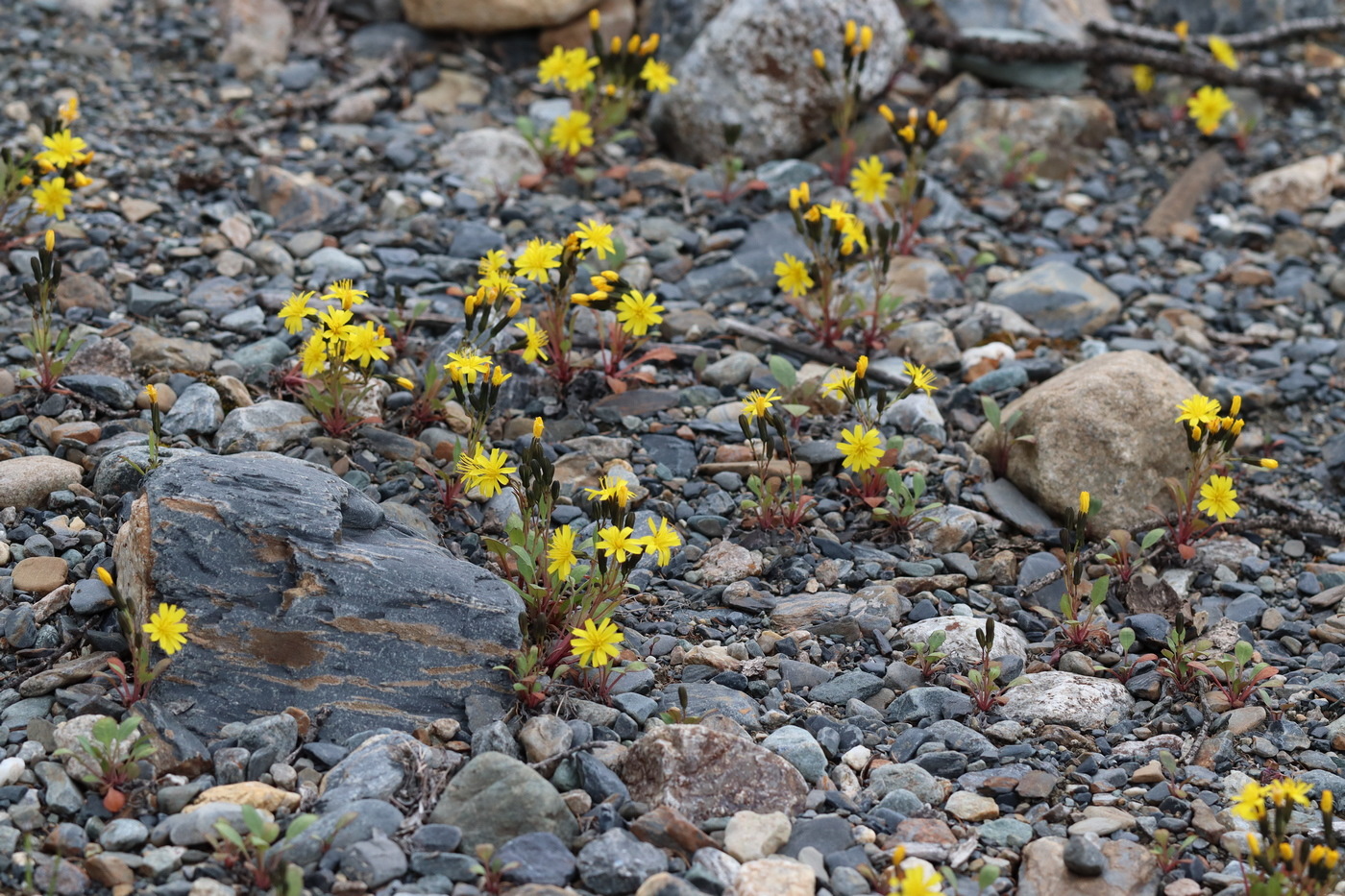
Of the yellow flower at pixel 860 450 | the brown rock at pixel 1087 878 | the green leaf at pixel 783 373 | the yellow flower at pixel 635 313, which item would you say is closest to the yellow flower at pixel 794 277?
the green leaf at pixel 783 373

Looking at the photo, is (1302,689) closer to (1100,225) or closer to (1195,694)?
(1195,694)

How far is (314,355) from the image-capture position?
462 cm

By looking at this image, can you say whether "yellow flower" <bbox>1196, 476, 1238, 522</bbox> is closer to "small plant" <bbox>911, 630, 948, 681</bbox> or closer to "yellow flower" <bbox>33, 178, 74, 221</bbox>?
"small plant" <bbox>911, 630, 948, 681</bbox>

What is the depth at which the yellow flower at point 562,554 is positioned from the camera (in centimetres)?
394

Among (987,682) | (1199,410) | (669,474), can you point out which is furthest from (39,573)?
(1199,410)

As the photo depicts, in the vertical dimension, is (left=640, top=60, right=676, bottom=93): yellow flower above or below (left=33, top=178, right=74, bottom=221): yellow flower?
above

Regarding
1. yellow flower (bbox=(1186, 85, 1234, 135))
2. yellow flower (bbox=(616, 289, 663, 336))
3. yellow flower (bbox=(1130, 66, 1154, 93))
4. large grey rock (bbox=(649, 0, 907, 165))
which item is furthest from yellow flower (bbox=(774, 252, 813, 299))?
yellow flower (bbox=(1130, 66, 1154, 93))

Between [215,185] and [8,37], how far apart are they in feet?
7.00

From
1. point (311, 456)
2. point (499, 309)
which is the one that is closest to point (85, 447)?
point (311, 456)

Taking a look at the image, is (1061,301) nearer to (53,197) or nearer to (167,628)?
(167,628)

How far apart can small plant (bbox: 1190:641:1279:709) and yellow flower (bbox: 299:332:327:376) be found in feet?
10.9

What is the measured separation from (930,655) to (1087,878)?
0.95m

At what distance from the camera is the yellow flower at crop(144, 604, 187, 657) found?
3475 mm

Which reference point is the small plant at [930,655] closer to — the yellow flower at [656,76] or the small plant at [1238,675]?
the small plant at [1238,675]
